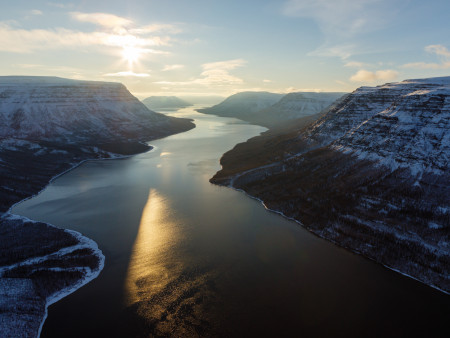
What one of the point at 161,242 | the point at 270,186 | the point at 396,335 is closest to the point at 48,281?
the point at 161,242

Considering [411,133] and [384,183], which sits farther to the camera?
[411,133]

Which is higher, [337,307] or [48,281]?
[337,307]

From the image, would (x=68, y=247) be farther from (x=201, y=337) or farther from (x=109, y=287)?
(x=201, y=337)

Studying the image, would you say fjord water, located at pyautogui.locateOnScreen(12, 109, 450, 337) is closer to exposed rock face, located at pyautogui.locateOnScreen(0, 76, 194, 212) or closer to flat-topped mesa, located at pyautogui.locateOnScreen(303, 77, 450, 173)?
exposed rock face, located at pyautogui.locateOnScreen(0, 76, 194, 212)

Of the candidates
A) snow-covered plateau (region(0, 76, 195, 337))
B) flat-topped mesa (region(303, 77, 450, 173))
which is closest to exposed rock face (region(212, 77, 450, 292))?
flat-topped mesa (region(303, 77, 450, 173))

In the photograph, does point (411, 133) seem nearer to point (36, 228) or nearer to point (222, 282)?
point (222, 282)

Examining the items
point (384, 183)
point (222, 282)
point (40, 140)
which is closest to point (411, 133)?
point (384, 183)
